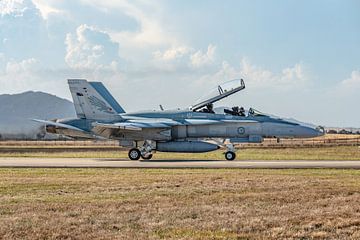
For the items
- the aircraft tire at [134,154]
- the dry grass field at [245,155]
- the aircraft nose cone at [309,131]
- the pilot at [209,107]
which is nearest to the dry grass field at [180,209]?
the aircraft nose cone at [309,131]

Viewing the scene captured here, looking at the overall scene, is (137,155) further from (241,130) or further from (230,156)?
(241,130)

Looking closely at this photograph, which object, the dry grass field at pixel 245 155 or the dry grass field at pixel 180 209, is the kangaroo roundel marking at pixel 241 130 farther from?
the dry grass field at pixel 180 209

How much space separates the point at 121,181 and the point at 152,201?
15.2 feet

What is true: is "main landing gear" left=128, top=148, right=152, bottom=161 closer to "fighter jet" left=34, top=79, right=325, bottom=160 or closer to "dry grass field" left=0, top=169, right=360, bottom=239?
"fighter jet" left=34, top=79, right=325, bottom=160

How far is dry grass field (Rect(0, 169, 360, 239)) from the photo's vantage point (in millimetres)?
8016

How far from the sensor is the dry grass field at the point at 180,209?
802cm

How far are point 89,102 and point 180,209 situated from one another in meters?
22.7

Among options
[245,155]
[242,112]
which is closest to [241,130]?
[242,112]

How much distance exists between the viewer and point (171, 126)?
30.7 meters

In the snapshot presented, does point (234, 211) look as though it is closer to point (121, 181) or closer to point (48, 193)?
point (48, 193)

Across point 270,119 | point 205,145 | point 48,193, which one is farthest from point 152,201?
point 270,119

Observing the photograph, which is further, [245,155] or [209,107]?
[245,155]

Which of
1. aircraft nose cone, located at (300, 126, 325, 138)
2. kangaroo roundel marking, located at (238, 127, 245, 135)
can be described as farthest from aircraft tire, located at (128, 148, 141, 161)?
aircraft nose cone, located at (300, 126, 325, 138)

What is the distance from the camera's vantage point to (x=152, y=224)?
28.2 feet
